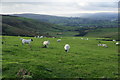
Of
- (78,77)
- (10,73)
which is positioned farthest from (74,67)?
(10,73)

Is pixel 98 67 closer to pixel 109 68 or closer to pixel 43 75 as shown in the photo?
pixel 109 68

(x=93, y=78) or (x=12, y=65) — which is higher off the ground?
(x=12, y=65)

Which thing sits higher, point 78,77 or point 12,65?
point 12,65

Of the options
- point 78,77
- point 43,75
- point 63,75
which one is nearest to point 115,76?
point 78,77

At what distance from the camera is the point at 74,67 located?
20.9 m

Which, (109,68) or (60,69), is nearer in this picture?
(60,69)

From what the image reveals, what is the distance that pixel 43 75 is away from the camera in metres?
16.9

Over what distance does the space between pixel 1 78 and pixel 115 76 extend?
12.5 metres

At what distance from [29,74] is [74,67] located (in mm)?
6652

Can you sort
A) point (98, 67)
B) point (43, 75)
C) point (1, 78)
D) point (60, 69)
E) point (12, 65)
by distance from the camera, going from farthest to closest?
point (98, 67)
point (60, 69)
point (12, 65)
point (43, 75)
point (1, 78)

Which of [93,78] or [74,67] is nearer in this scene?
[93,78]

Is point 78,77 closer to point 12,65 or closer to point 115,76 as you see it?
point 115,76

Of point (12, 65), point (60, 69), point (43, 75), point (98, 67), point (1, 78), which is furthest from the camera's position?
point (98, 67)

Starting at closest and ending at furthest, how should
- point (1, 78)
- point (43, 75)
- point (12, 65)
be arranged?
point (1, 78), point (43, 75), point (12, 65)
